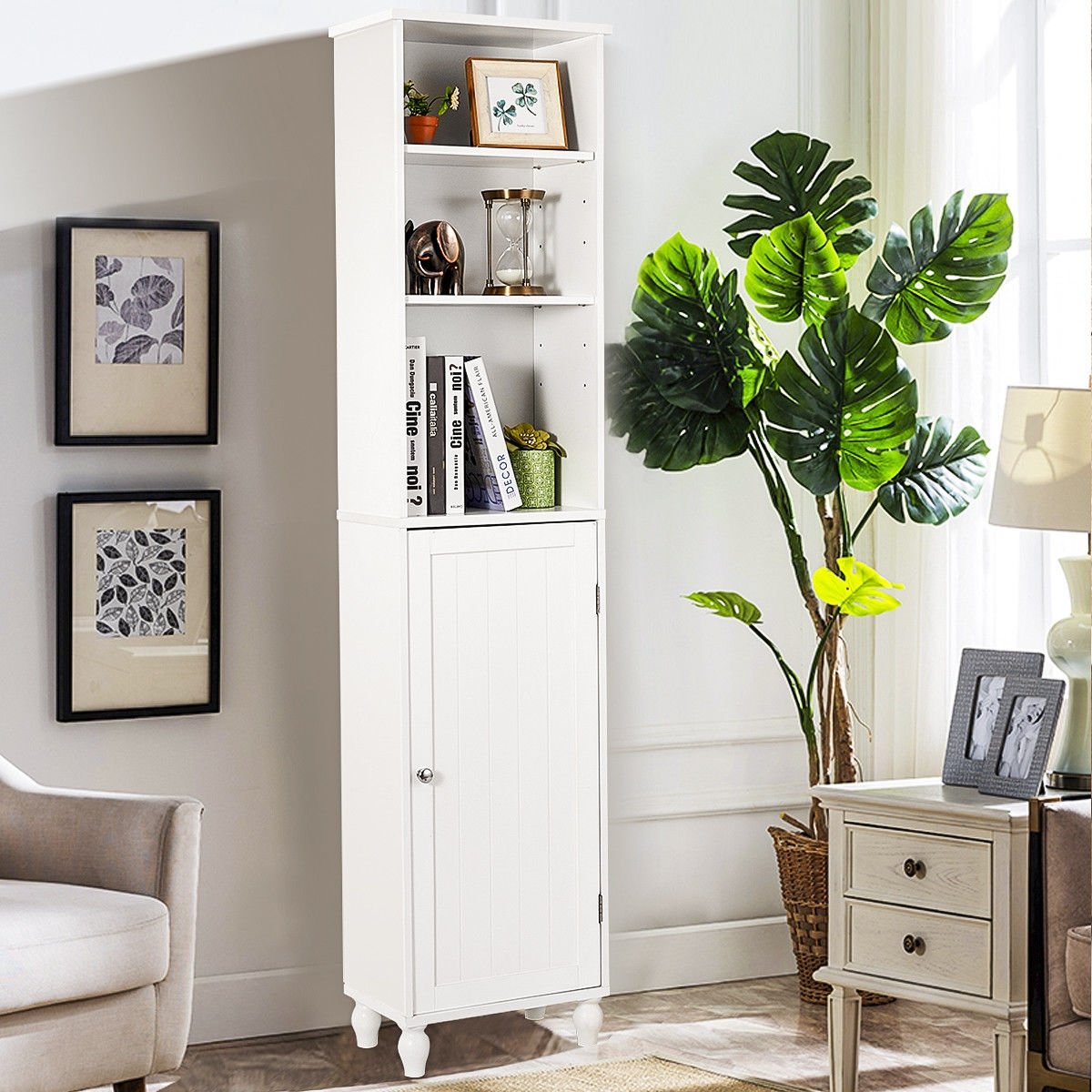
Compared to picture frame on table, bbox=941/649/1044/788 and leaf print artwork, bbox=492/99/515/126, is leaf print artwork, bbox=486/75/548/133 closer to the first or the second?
leaf print artwork, bbox=492/99/515/126

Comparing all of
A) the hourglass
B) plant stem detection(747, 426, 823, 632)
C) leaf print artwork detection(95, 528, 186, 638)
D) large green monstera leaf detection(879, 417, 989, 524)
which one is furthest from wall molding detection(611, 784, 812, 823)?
the hourglass

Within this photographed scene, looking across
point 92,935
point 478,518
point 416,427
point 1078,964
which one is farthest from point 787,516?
point 92,935

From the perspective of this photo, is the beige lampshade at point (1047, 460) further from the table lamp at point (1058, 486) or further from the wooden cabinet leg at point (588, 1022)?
the wooden cabinet leg at point (588, 1022)

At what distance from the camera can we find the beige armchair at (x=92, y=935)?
9.65ft

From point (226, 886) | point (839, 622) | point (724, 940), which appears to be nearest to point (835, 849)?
point (839, 622)

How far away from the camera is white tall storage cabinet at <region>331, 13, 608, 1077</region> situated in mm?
3533

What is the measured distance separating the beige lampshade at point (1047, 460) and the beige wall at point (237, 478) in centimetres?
146

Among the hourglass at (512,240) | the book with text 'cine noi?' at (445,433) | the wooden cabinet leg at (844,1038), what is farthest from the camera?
the hourglass at (512,240)

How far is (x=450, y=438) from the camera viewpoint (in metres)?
3.60

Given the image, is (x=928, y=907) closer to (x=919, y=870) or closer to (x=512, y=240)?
(x=919, y=870)

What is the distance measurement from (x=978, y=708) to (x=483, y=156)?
1.48 meters

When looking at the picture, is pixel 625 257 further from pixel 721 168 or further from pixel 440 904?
pixel 440 904

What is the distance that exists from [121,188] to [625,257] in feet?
3.84

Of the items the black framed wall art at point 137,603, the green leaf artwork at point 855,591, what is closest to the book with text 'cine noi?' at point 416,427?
the black framed wall art at point 137,603
